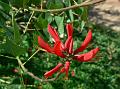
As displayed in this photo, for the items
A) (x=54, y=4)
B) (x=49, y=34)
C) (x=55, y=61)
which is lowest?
(x=55, y=61)

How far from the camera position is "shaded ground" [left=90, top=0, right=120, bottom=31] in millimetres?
5899

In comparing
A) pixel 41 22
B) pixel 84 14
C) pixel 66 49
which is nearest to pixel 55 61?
pixel 84 14

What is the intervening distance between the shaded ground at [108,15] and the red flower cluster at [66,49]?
4430mm

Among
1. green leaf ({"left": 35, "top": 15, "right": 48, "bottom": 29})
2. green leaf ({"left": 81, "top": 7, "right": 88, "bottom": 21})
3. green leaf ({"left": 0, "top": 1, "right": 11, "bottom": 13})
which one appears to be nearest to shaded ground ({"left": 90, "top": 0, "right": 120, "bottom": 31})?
green leaf ({"left": 81, "top": 7, "right": 88, "bottom": 21})

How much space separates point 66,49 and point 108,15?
5027mm

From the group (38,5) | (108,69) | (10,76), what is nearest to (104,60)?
(108,69)

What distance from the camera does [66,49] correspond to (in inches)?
53.9

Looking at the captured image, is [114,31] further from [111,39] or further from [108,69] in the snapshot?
[108,69]

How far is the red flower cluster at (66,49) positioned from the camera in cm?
120

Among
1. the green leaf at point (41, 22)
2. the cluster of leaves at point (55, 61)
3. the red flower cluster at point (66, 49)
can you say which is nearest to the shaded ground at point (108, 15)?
the cluster of leaves at point (55, 61)

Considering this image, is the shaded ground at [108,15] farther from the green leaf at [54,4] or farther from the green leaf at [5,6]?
the green leaf at [5,6]

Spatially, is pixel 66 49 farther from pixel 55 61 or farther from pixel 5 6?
pixel 55 61

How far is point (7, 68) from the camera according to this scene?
140 inches

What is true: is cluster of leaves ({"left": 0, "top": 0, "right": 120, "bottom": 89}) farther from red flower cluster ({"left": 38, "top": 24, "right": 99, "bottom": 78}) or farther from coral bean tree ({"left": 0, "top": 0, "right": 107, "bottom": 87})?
red flower cluster ({"left": 38, "top": 24, "right": 99, "bottom": 78})
